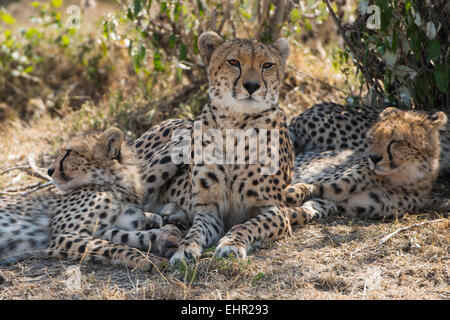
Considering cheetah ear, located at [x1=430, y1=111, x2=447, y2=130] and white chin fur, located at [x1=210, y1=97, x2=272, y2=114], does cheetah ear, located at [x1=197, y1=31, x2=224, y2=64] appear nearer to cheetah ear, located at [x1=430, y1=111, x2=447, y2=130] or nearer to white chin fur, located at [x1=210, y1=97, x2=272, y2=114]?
white chin fur, located at [x1=210, y1=97, x2=272, y2=114]

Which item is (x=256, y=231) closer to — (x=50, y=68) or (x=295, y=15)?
(x=295, y=15)

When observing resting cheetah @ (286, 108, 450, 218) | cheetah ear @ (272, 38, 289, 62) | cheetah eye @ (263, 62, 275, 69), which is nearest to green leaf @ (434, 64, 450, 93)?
resting cheetah @ (286, 108, 450, 218)

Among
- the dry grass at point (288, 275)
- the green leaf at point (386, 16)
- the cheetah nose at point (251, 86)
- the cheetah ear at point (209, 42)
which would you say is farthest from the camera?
the green leaf at point (386, 16)

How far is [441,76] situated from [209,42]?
1.93m

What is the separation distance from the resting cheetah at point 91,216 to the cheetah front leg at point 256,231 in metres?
0.36

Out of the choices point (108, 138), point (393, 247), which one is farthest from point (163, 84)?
point (393, 247)

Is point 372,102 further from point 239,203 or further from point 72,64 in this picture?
point 72,64

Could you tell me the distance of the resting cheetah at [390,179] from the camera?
468 centimetres

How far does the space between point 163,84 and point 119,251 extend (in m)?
4.12

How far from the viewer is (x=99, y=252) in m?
3.80

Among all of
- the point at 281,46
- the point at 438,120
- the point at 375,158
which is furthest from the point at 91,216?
the point at 438,120

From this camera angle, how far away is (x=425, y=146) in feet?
15.5

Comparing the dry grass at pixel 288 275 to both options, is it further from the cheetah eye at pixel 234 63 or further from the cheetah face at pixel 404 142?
the cheetah eye at pixel 234 63

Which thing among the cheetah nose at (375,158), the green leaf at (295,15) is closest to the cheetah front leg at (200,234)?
the cheetah nose at (375,158)
